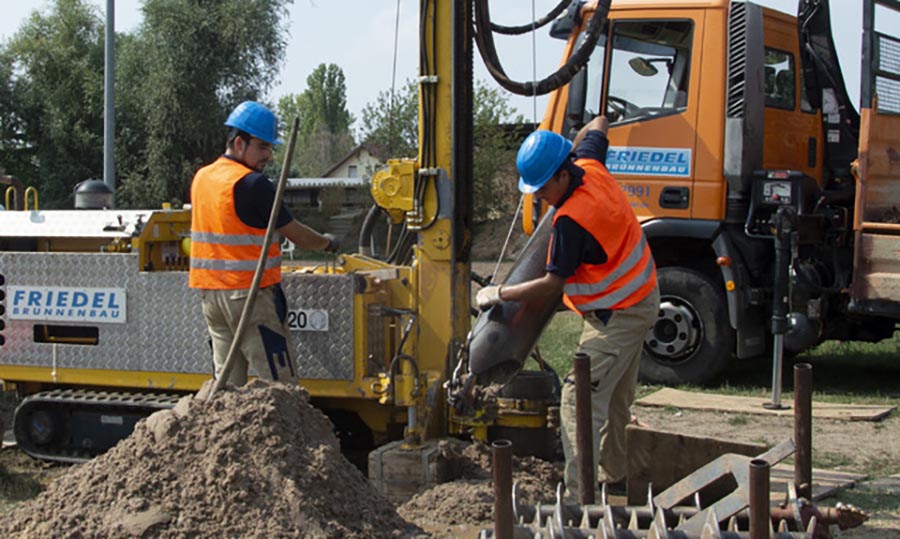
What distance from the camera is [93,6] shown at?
38531 mm

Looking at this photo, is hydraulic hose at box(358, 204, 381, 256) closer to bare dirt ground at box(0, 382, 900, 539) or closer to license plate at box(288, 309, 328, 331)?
license plate at box(288, 309, 328, 331)

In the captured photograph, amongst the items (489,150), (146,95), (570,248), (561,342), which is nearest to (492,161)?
(489,150)

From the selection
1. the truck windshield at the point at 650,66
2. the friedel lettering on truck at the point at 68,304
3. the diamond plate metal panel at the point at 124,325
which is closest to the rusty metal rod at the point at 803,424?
the diamond plate metal panel at the point at 124,325

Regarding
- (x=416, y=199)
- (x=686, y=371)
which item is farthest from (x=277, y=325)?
(x=686, y=371)

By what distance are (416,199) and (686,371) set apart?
13.0ft

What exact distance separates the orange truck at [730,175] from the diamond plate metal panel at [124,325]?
11.3 feet

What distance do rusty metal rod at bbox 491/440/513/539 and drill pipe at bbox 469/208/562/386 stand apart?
2084mm

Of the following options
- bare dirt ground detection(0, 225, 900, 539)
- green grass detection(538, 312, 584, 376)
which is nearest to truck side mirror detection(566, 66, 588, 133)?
green grass detection(538, 312, 584, 376)

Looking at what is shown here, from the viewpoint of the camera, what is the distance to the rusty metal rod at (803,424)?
3803 millimetres

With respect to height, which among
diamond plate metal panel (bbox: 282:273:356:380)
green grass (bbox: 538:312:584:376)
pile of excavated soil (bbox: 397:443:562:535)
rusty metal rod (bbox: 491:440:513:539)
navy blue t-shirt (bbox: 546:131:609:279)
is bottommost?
pile of excavated soil (bbox: 397:443:562:535)

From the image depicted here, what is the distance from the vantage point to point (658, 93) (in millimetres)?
8672

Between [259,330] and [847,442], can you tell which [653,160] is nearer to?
[847,442]

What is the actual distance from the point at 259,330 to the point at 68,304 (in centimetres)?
175

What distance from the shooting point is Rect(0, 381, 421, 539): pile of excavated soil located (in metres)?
4.04
